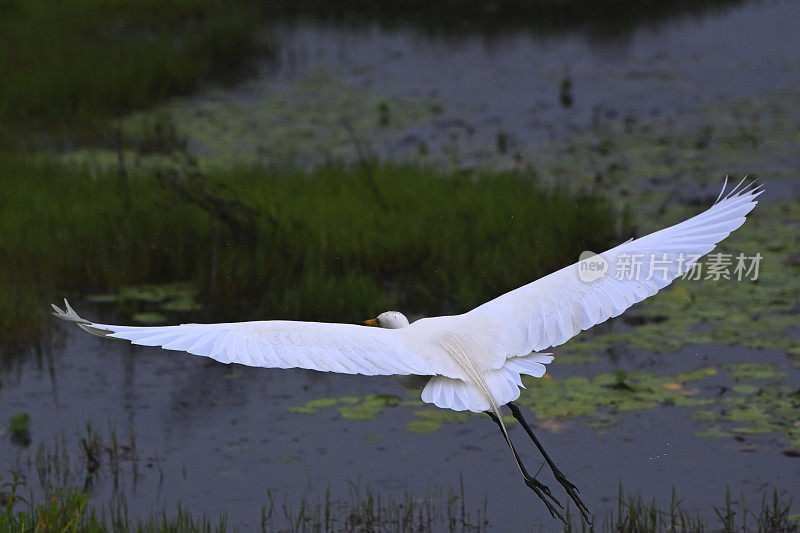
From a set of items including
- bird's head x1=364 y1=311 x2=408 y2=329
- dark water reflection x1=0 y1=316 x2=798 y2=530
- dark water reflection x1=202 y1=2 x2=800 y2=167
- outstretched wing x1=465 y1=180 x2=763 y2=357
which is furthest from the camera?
dark water reflection x1=202 y1=2 x2=800 y2=167

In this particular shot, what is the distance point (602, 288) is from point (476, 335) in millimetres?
454

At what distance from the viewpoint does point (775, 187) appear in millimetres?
8641

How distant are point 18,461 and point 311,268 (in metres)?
2.15

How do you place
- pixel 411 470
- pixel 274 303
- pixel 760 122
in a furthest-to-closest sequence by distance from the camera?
pixel 760 122, pixel 274 303, pixel 411 470

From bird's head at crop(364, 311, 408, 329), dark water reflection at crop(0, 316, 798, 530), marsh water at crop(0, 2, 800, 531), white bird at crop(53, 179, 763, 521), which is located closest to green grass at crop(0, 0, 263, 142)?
marsh water at crop(0, 2, 800, 531)

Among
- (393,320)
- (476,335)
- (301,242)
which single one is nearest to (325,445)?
(393,320)

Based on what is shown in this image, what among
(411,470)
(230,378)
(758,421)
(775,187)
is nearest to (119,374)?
(230,378)

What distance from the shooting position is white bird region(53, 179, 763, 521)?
11.8 feet

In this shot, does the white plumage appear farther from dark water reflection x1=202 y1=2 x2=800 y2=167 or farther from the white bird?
dark water reflection x1=202 y1=2 x2=800 y2=167

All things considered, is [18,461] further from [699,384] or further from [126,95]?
[126,95]

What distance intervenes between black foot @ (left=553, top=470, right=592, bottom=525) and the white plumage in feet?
1.76

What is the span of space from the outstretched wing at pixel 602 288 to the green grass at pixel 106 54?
7.68 metres

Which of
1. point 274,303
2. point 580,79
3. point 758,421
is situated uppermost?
point 580,79

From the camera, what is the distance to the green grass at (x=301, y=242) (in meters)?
6.91
